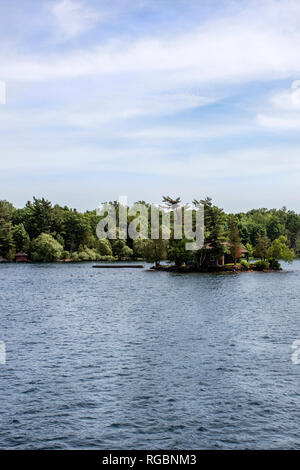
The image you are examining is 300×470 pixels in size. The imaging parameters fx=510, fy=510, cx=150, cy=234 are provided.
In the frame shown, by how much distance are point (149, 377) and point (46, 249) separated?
444 feet

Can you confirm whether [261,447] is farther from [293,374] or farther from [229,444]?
[293,374]

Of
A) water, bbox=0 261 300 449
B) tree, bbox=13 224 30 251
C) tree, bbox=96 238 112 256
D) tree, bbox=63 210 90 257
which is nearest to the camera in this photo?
water, bbox=0 261 300 449

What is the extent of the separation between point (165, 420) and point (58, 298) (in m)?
46.0

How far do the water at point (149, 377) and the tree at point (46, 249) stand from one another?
103668mm

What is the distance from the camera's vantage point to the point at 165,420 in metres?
22.8

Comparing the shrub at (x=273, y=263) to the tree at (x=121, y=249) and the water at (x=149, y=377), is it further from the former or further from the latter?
the water at (x=149, y=377)

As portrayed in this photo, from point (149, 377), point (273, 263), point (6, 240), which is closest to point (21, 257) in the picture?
point (6, 240)

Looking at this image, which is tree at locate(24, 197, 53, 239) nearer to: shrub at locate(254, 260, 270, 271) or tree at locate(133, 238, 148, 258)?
tree at locate(133, 238, 148, 258)

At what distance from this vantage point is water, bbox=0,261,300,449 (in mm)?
21438

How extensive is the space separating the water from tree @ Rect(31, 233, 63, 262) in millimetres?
103668

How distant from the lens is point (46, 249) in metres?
160

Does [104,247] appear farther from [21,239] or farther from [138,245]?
[21,239]

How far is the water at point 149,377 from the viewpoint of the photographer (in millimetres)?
21438

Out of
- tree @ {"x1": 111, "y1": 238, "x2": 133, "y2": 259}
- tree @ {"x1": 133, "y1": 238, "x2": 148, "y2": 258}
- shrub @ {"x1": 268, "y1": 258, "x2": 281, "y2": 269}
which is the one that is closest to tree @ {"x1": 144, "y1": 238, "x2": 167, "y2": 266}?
shrub @ {"x1": 268, "y1": 258, "x2": 281, "y2": 269}
